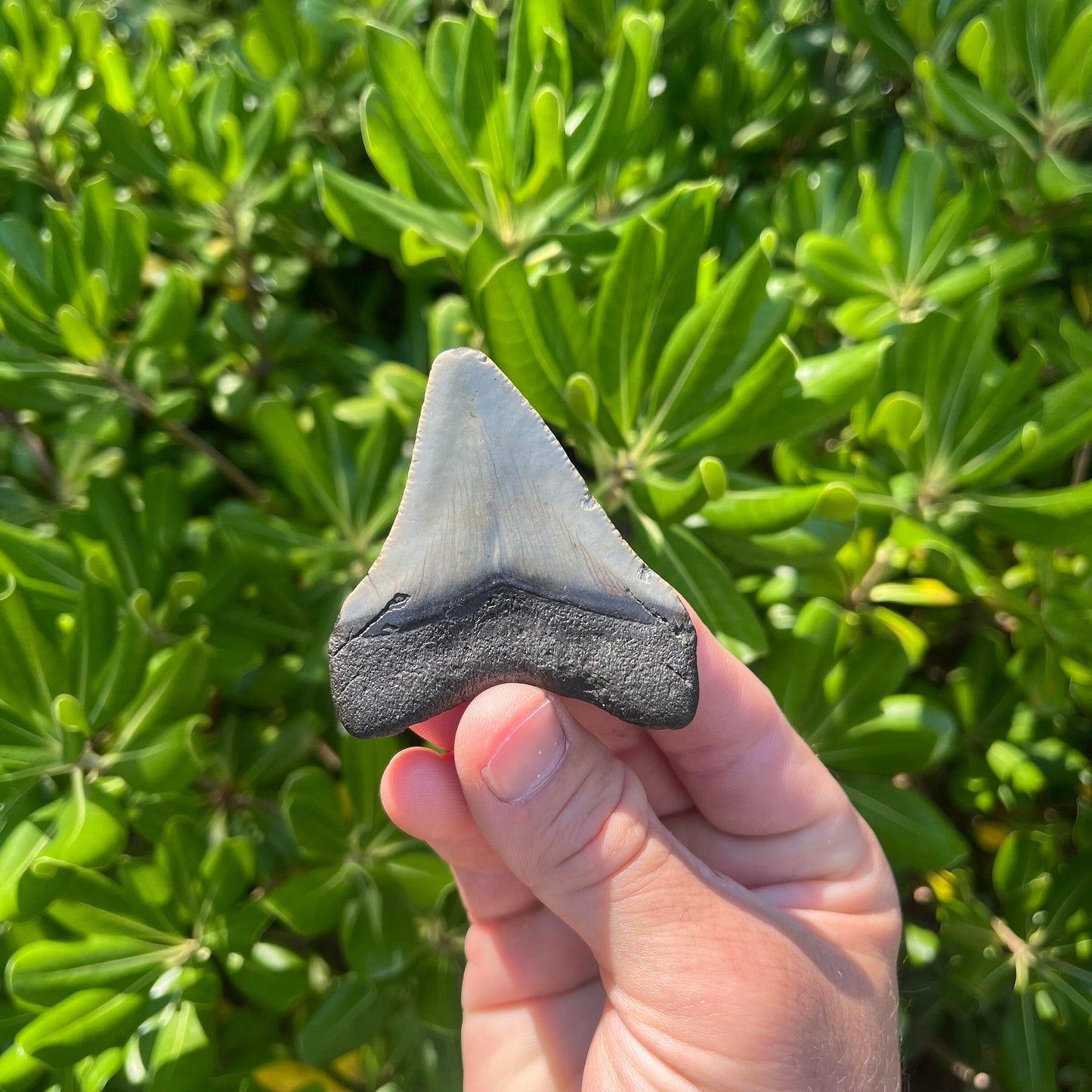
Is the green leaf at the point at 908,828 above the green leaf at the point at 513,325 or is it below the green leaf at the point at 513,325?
below

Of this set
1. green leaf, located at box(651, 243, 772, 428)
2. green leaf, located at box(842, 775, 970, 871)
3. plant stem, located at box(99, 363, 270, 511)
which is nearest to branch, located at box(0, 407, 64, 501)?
plant stem, located at box(99, 363, 270, 511)

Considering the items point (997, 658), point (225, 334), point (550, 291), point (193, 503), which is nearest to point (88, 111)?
point (225, 334)

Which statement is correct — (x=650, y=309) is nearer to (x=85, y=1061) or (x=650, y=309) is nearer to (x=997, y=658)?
(x=997, y=658)

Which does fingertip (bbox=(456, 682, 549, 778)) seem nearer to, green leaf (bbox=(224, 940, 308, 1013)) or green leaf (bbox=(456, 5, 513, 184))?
green leaf (bbox=(224, 940, 308, 1013))

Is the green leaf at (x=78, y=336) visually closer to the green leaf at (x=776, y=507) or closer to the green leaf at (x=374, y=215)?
the green leaf at (x=374, y=215)

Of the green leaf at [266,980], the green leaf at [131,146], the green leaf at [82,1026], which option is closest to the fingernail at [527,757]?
the green leaf at [266,980]

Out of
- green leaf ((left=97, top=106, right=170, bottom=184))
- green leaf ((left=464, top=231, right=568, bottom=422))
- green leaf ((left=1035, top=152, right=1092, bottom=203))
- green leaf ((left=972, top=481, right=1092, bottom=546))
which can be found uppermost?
green leaf ((left=97, top=106, right=170, bottom=184))

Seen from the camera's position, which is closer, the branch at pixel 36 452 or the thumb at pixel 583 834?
the thumb at pixel 583 834
